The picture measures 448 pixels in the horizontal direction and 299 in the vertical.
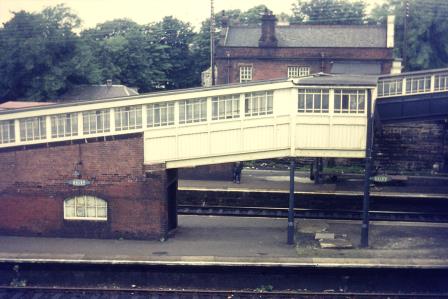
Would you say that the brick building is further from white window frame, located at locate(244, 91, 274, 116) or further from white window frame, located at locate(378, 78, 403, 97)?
white window frame, located at locate(244, 91, 274, 116)

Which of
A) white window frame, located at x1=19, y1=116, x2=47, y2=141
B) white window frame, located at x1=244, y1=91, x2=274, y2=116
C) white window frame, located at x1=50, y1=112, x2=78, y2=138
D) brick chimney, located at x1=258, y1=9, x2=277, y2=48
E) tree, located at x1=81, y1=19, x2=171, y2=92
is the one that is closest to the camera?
white window frame, located at x1=244, y1=91, x2=274, y2=116

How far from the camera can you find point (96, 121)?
17547 mm

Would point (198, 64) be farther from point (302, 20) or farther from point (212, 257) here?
point (212, 257)

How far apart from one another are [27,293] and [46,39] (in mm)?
30966

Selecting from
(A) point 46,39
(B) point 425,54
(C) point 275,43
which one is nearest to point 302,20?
(B) point 425,54

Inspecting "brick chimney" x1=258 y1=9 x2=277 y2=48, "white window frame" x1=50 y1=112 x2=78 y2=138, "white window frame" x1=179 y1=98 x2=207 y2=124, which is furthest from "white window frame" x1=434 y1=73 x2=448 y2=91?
"brick chimney" x1=258 y1=9 x2=277 y2=48

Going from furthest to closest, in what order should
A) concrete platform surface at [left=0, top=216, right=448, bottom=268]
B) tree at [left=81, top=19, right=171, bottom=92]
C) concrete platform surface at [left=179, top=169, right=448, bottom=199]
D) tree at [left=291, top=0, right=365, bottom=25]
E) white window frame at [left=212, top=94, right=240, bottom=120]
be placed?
tree at [left=291, top=0, right=365, bottom=25]
tree at [left=81, top=19, right=171, bottom=92]
concrete platform surface at [left=179, top=169, right=448, bottom=199]
white window frame at [left=212, top=94, right=240, bottom=120]
concrete platform surface at [left=0, top=216, right=448, bottom=268]

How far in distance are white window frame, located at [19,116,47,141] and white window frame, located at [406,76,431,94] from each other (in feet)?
40.4

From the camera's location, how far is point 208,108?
17.4m

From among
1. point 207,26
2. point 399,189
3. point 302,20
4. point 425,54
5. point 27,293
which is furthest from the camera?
point 302,20

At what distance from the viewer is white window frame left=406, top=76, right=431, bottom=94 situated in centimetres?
1886

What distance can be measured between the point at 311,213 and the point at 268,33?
20.8 meters

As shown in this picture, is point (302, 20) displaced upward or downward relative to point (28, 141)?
upward

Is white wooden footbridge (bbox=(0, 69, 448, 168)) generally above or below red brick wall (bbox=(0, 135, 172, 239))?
above
